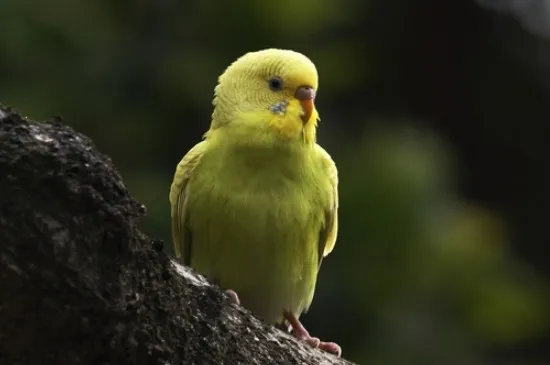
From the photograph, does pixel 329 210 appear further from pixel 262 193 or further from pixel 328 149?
pixel 328 149

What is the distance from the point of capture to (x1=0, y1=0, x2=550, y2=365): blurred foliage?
5598 millimetres

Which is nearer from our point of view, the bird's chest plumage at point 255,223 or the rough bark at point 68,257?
the rough bark at point 68,257

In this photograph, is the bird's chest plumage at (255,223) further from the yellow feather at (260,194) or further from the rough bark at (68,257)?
the rough bark at (68,257)

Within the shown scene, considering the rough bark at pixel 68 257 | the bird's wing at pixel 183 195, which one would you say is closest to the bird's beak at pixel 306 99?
the bird's wing at pixel 183 195

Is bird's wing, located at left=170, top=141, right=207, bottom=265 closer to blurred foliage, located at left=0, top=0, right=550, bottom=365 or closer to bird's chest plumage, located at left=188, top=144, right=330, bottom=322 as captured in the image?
→ bird's chest plumage, located at left=188, top=144, right=330, bottom=322

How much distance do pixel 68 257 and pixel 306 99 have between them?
6.43 feet

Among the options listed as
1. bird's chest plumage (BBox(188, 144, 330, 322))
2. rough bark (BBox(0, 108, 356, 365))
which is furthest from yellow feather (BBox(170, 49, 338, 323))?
rough bark (BBox(0, 108, 356, 365))

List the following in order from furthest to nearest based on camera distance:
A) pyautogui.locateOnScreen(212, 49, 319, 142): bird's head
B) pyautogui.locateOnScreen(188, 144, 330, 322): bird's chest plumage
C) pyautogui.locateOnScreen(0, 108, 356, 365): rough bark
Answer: pyautogui.locateOnScreen(212, 49, 319, 142): bird's head
pyautogui.locateOnScreen(188, 144, 330, 322): bird's chest plumage
pyautogui.locateOnScreen(0, 108, 356, 365): rough bark

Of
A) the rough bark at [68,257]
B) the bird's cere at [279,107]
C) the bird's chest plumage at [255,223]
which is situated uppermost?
the bird's cere at [279,107]

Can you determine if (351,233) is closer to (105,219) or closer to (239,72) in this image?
(239,72)

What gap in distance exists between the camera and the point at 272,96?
13.1 feet

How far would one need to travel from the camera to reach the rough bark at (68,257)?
209 centimetres

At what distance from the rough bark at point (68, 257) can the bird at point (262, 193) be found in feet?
4.74

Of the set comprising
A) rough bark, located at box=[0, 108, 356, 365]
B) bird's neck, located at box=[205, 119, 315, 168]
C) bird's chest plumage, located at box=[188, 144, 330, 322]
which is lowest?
rough bark, located at box=[0, 108, 356, 365]
